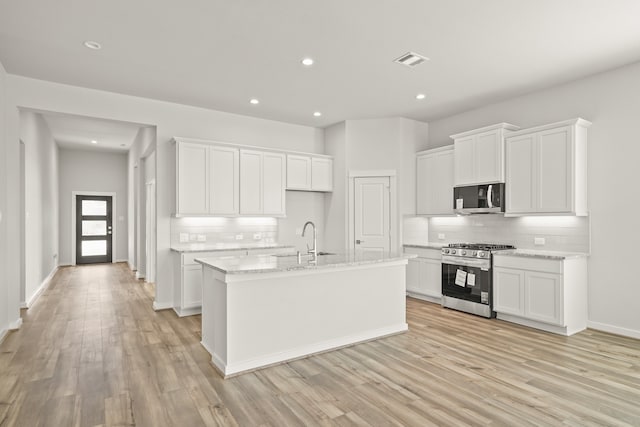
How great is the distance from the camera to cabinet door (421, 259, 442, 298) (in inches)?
226

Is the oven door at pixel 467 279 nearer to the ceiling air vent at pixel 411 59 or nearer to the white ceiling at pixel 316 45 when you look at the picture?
the white ceiling at pixel 316 45

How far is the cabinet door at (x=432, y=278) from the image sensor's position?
18.9 feet

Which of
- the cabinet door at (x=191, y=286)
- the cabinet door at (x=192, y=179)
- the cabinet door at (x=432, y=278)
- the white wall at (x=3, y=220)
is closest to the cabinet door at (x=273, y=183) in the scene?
the cabinet door at (x=192, y=179)

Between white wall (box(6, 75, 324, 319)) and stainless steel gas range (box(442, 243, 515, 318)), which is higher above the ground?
white wall (box(6, 75, 324, 319))

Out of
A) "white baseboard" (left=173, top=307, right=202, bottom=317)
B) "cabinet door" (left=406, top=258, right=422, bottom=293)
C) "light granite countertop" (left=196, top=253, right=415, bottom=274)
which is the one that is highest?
"light granite countertop" (left=196, top=253, right=415, bottom=274)

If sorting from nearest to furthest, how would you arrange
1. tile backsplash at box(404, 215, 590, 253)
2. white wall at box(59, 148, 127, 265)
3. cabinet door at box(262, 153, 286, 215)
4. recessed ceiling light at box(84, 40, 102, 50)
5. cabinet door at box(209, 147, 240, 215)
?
recessed ceiling light at box(84, 40, 102, 50) → tile backsplash at box(404, 215, 590, 253) → cabinet door at box(209, 147, 240, 215) → cabinet door at box(262, 153, 286, 215) → white wall at box(59, 148, 127, 265)

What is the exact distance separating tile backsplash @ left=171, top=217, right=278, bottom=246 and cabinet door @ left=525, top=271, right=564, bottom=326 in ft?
13.0

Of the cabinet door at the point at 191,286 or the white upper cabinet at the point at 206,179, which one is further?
the white upper cabinet at the point at 206,179

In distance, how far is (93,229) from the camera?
1091 centimetres

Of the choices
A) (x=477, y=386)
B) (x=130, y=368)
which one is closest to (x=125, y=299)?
(x=130, y=368)

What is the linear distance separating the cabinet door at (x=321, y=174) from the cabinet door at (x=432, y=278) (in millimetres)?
2215

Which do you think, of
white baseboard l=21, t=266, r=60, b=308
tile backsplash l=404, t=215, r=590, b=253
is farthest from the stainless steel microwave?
white baseboard l=21, t=266, r=60, b=308

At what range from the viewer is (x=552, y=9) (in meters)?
3.13

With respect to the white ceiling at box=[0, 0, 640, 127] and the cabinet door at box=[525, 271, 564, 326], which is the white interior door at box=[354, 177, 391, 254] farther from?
the cabinet door at box=[525, 271, 564, 326]
